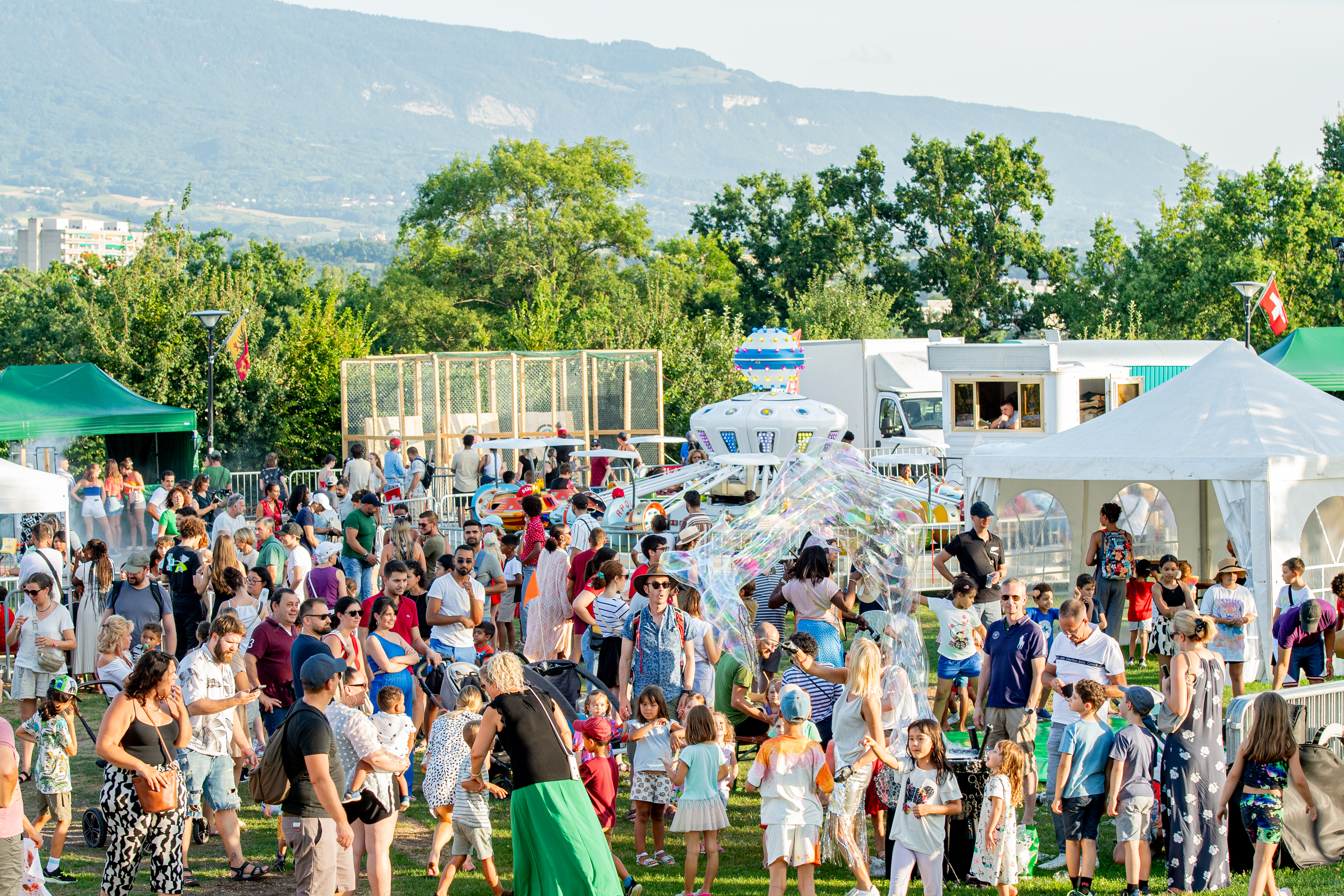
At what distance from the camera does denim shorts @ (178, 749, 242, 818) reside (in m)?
6.84

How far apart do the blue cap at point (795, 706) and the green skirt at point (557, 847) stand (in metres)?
1.16

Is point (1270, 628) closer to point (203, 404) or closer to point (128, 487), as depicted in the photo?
point (128, 487)

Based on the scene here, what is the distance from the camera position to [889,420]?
2584 cm

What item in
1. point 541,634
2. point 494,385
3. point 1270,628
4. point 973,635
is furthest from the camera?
point 494,385

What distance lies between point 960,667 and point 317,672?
4.72 m

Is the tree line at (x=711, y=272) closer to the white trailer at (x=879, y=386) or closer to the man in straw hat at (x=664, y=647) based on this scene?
the white trailer at (x=879, y=386)

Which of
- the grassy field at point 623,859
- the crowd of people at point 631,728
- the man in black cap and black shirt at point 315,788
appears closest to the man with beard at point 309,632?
the crowd of people at point 631,728

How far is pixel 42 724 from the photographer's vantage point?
708 centimetres

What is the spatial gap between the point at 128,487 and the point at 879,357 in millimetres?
14150

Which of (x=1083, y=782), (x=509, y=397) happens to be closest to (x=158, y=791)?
(x=1083, y=782)

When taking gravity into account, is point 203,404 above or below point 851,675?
above

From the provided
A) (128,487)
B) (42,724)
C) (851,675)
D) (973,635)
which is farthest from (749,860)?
(128,487)

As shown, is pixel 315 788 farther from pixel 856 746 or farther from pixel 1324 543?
pixel 1324 543

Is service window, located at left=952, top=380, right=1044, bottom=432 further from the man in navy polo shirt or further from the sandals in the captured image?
the sandals
